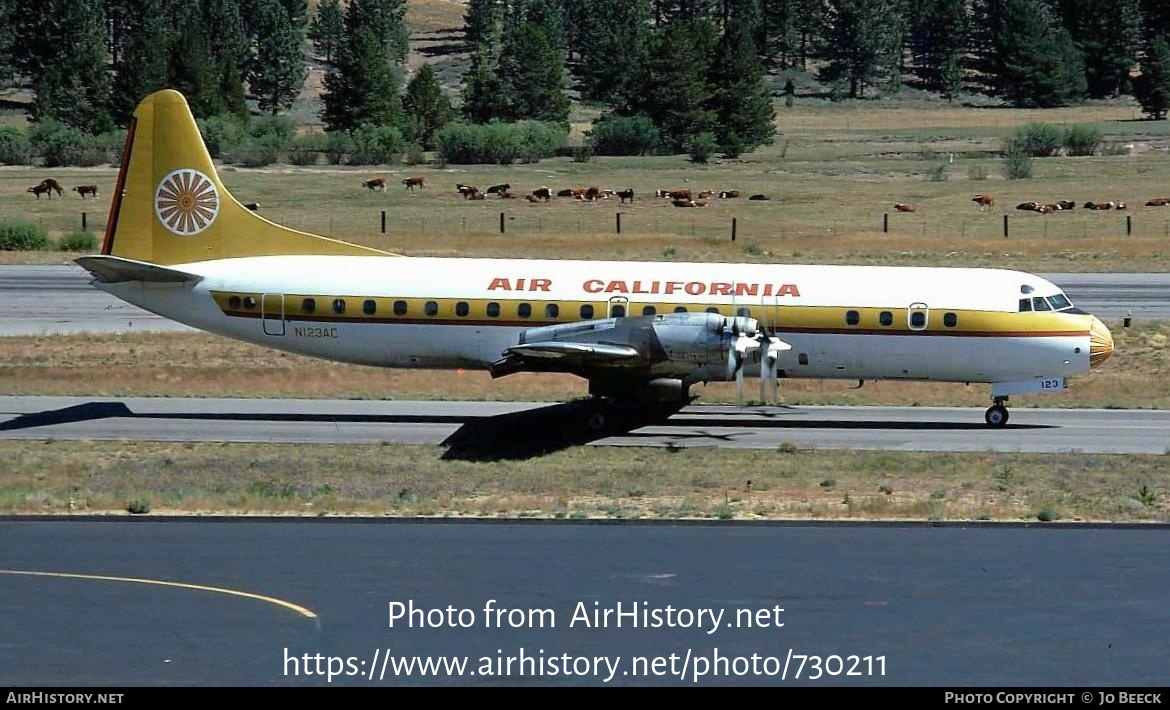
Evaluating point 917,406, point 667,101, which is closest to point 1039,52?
point 667,101

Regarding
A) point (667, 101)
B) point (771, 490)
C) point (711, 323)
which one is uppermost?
point (667, 101)

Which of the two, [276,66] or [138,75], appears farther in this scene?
[276,66]

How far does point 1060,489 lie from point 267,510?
1531 centimetres

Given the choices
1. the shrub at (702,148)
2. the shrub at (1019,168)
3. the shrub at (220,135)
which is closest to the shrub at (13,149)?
the shrub at (220,135)

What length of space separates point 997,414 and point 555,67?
119858 mm

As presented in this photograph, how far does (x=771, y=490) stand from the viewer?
29141 mm

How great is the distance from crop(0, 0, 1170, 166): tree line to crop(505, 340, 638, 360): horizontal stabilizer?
91825 mm

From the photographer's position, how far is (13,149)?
122 m

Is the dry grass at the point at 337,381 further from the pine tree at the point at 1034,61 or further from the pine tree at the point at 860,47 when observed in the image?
the pine tree at the point at 860,47

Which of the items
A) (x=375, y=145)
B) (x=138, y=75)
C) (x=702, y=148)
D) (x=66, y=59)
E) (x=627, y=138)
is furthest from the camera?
(x=66, y=59)

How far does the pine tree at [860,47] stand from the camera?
191625 mm

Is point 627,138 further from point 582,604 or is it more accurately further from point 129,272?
point 582,604

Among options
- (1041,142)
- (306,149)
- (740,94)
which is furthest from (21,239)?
(1041,142)

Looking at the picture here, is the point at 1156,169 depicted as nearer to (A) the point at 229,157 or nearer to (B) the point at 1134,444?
→ (A) the point at 229,157
